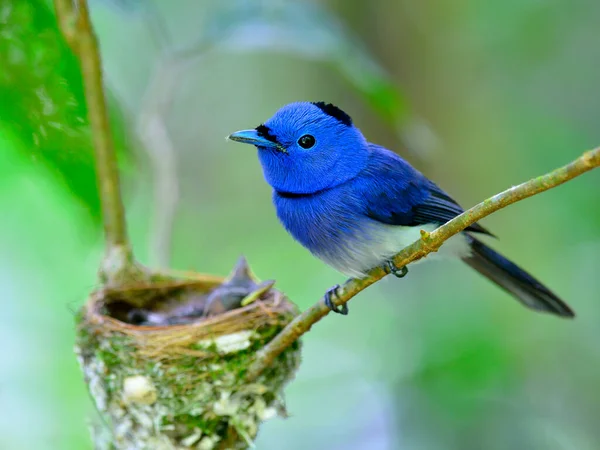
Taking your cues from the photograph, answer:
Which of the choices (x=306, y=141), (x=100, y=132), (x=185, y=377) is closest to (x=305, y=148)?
(x=306, y=141)

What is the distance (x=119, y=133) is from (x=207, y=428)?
5.24ft

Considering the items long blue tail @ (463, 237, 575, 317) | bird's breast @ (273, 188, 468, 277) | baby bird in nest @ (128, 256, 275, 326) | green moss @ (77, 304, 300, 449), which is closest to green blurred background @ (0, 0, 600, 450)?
baby bird in nest @ (128, 256, 275, 326)

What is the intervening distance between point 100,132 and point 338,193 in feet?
3.62

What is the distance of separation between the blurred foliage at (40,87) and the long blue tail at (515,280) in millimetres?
2040

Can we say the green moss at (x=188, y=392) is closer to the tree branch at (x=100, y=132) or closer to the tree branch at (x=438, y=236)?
the tree branch at (x=438, y=236)

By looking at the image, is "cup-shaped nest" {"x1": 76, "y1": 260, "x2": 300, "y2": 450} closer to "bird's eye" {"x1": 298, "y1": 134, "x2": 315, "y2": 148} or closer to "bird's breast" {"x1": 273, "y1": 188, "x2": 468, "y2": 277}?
"bird's breast" {"x1": 273, "y1": 188, "x2": 468, "y2": 277}

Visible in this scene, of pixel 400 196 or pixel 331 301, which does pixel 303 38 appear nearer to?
pixel 400 196

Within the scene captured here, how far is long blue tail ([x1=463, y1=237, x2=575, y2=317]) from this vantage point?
327 cm

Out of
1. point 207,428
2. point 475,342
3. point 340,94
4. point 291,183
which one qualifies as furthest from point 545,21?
point 207,428

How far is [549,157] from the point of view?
22.3 ft

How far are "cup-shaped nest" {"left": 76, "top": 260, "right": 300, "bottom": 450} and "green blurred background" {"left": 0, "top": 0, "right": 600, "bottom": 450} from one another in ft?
1.79

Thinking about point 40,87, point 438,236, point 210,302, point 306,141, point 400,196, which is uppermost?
point 40,87

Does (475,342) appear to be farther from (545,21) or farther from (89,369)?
(545,21)

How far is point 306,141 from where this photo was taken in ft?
10.3
